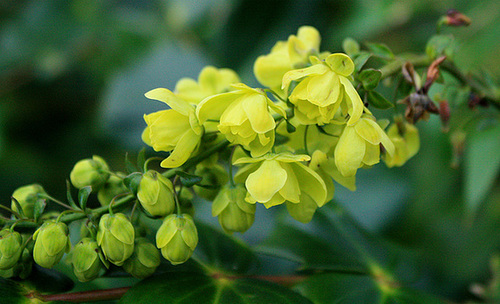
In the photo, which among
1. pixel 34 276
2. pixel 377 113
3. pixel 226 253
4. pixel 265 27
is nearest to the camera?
pixel 34 276

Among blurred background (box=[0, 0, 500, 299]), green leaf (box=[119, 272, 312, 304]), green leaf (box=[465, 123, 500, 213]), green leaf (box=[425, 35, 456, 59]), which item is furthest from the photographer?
blurred background (box=[0, 0, 500, 299])

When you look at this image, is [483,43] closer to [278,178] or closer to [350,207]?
[350,207]

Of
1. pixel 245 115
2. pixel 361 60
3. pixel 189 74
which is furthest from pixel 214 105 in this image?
pixel 189 74

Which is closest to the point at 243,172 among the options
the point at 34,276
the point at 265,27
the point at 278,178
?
the point at 278,178

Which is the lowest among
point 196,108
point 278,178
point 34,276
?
point 34,276

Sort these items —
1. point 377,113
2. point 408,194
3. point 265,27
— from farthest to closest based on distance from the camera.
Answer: point 265,27
point 377,113
point 408,194

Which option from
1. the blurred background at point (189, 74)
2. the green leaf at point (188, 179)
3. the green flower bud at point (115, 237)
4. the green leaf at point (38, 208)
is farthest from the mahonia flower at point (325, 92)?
the blurred background at point (189, 74)

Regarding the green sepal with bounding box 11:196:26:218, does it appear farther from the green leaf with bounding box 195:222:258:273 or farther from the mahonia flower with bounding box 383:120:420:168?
the mahonia flower with bounding box 383:120:420:168

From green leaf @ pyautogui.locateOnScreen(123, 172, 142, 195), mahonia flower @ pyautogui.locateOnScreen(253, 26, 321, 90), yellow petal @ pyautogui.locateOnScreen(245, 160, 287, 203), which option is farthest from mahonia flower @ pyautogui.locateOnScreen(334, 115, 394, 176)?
green leaf @ pyautogui.locateOnScreen(123, 172, 142, 195)
